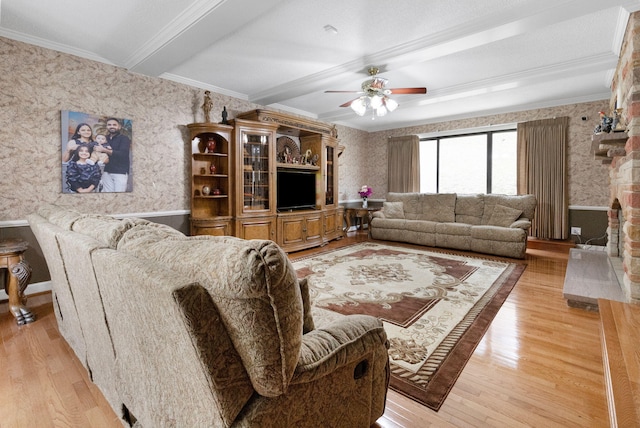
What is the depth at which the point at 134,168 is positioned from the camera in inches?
156

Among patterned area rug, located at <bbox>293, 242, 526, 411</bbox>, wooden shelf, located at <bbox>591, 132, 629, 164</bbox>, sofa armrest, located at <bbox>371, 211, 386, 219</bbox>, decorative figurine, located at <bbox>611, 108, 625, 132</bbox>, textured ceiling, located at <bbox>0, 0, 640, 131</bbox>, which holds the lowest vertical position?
patterned area rug, located at <bbox>293, 242, 526, 411</bbox>

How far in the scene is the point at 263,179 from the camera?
16.5 feet

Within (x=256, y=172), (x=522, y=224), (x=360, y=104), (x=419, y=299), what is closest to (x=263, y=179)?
(x=256, y=172)

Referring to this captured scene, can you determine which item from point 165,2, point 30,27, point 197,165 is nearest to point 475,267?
point 197,165

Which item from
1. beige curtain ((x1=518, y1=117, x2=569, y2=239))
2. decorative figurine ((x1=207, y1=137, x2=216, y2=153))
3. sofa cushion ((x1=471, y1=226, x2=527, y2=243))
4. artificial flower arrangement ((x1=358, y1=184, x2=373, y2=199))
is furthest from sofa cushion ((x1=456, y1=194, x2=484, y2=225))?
decorative figurine ((x1=207, y1=137, x2=216, y2=153))

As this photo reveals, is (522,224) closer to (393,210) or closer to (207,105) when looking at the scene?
(393,210)

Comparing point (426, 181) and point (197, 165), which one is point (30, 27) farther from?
point (426, 181)

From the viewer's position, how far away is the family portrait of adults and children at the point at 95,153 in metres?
3.43

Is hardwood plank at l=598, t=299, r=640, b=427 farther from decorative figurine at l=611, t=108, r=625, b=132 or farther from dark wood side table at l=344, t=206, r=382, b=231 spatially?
dark wood side table at l=344, t=206, r=382, b=231

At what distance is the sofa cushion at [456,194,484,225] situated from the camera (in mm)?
5660

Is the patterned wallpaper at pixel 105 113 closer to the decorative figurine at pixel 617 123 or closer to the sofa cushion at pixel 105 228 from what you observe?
the sofa cushion at pixel 105 228

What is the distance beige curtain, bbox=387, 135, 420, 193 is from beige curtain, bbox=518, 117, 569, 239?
6.79 feet

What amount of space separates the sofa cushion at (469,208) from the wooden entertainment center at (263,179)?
8.15 feet

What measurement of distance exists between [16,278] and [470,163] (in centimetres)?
735
